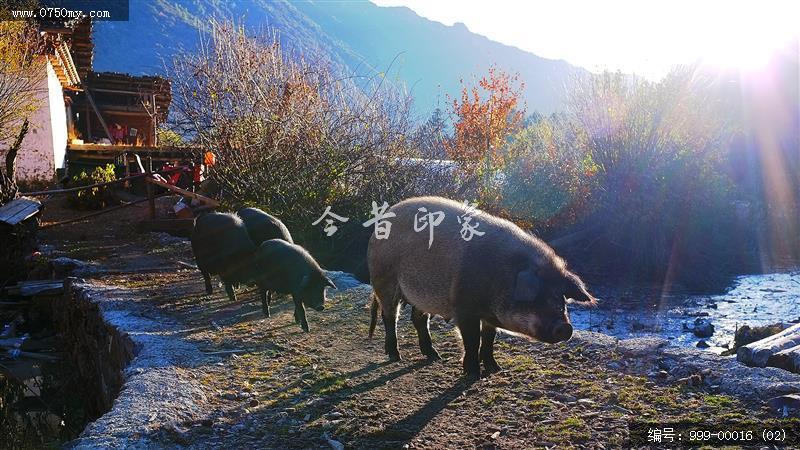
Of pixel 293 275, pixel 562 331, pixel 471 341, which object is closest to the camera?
pixel 562 331

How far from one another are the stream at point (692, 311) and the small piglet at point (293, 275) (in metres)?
5.83

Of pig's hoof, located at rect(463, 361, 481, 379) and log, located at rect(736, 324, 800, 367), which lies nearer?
pig's hoof, located at rect(463, 361, 481, 379)

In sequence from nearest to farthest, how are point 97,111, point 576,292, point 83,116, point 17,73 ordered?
1. point 576,292
2. point 17,73
3. point 97,111
4. point 83,116

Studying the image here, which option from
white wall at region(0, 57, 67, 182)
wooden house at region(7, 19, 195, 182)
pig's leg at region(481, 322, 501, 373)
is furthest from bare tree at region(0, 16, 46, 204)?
pig's leg at region(481, 322, 501, 373)

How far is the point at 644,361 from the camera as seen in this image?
533 centimetres

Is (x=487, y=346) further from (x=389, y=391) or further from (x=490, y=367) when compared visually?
(x=389, y=391)

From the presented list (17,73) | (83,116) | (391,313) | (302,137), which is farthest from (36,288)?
(83,116)

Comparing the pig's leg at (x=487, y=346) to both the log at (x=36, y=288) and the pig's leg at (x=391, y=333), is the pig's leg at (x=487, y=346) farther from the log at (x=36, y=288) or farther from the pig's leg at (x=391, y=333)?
the log at (x=36, y=288)

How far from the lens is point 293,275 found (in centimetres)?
703

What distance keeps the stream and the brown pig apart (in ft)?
19.1

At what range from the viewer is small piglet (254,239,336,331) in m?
6.92

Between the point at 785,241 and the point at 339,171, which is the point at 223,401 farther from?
the point at 785,241

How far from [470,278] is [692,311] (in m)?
10.1

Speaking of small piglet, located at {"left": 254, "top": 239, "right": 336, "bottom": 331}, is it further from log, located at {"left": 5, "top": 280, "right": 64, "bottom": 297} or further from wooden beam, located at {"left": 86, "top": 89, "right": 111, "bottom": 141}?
wooden beam, located at {"left": 86, "top": 89, "right": 111, "bottom": 141}
